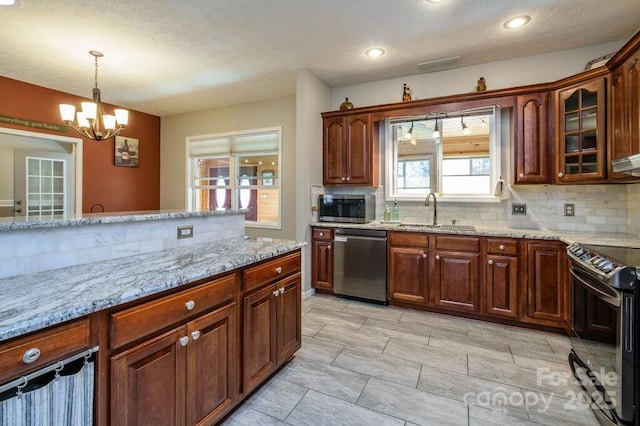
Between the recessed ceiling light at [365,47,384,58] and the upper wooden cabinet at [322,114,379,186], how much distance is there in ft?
2.29

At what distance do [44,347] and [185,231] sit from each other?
121cm

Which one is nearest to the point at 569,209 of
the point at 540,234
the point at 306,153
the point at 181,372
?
the point at 540,234

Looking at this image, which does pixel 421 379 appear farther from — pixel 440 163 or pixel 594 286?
pixel 440 163

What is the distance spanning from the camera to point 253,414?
→ 1757mm

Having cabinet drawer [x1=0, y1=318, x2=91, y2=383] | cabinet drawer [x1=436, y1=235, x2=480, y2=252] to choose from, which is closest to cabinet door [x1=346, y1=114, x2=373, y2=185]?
cabinet drawer [x1=436, y1=235, x2=480, y2=252]

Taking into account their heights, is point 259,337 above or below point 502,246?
below

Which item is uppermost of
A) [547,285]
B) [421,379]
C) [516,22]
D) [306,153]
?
[516,22]

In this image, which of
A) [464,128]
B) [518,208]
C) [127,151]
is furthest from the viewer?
[127,151]

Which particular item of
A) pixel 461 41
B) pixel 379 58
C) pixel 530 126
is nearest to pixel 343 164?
pixel 379 58

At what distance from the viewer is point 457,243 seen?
→ 3107 millimetres

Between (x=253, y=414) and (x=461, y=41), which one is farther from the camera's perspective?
(x=461, y=41)

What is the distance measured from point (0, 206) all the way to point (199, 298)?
16.5ft

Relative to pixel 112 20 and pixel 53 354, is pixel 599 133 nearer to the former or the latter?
pixel 53 354

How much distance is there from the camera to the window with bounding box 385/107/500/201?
139 inches
